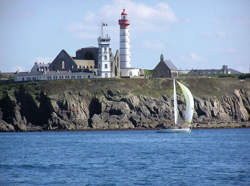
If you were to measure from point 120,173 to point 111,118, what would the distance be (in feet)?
223

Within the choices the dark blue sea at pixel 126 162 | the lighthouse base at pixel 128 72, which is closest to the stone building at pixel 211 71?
the lighthouse base at pixel 128 72

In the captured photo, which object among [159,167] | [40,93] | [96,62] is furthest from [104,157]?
[96,62]

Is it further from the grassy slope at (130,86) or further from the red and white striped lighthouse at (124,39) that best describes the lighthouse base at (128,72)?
the grassy slope at (130,86)

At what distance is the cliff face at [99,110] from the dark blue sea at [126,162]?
106 ft

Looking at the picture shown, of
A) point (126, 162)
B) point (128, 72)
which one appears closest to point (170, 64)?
point (128, 72)

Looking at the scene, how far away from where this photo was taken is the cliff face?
12000 centimetres

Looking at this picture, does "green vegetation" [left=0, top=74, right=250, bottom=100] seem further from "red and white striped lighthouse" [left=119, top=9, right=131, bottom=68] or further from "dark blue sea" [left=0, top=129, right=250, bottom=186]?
"dark blue sea" [left=0, top=129, right=250, bottom=186]

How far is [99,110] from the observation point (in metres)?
122

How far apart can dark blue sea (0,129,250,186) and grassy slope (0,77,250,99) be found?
136 feet

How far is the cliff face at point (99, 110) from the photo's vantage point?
394ft

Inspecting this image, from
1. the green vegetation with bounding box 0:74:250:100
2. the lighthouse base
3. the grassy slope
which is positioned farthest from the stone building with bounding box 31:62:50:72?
the lighthouse base

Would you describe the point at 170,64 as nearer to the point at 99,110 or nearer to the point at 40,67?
the point at 40,67

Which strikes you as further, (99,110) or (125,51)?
(125,51)

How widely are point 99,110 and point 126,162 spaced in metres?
63.1
